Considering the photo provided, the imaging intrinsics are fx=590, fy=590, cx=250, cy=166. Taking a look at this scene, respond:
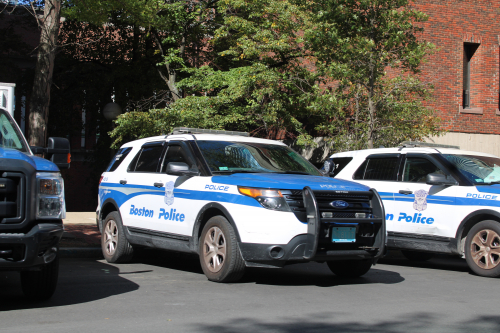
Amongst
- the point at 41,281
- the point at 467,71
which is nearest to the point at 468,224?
the point at 41,281

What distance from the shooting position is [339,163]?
36.0 ft

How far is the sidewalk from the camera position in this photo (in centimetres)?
1058

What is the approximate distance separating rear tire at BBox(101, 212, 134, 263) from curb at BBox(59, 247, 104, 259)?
1048 millimetres

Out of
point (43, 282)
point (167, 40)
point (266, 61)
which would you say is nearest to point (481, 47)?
point (266, 61)

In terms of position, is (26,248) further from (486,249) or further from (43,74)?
(43,74)

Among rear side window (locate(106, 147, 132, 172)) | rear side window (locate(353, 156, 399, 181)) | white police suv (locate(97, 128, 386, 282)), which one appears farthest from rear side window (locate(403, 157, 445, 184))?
rear side window (locate(106, 147, 132, 172))

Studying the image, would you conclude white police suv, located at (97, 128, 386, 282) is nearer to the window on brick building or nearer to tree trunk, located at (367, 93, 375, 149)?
tree trunk, located at (367, 93, 375, 149)

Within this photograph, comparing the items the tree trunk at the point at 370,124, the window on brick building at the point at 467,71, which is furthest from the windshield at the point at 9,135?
the window on brick building at the point at 467,71

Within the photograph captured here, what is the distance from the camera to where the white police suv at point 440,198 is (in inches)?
339

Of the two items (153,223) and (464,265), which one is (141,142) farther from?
(464,265)

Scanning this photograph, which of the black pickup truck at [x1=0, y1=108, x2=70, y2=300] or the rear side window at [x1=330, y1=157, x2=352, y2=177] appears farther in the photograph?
the rear side window at [x1=330, y1=157, x2=352, y2=177]

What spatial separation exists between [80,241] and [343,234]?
6224 millimetres

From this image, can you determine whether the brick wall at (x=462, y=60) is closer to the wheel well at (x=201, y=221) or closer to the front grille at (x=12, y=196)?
the wheel well at (x=201, y=221)

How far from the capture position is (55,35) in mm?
11656
